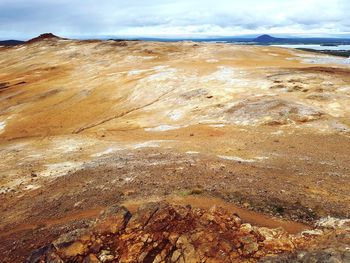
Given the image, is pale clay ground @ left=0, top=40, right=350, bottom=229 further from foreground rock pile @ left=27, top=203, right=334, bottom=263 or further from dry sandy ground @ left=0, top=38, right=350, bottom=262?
foreground rock pile @ left=27, top=203, right=334, bottom=263

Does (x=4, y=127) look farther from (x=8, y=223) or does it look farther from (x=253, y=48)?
(x=253, y=48)

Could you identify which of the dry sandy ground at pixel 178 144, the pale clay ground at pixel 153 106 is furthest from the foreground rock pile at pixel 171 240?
the pale clay ground at pixel 153 106

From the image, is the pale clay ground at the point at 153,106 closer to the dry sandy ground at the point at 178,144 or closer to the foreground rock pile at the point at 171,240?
the dry sandy ground at the point at 178,144

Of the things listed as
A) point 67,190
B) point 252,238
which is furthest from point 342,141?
point 67,190

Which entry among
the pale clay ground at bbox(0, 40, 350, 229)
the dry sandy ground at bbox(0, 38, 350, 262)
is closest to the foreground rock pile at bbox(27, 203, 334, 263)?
the dry sandy ground at bbox(0, 38, 350, 262)

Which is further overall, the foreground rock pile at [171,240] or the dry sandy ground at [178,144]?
the dry sandy ground at [178,144]

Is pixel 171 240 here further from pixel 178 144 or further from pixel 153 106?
pixel 153 106
